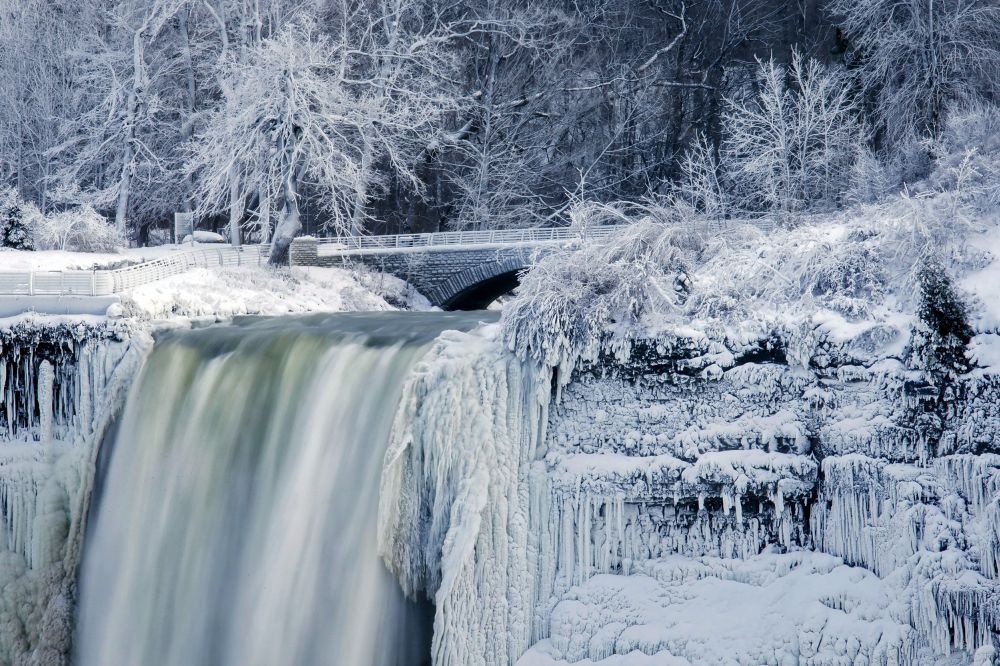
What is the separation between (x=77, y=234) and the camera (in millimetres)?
29750

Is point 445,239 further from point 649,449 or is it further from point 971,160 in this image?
point 649,449

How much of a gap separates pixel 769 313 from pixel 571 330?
8.99 ft

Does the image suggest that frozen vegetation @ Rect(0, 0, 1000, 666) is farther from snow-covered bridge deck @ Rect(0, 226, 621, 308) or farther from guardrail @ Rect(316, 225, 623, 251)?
guardrail @ Rect(316, 225, 623, 251)

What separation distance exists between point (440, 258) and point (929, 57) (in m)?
13.9

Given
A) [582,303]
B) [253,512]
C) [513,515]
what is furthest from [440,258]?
[513,515]

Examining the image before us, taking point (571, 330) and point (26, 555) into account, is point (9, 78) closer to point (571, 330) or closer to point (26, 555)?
point (26, 555)

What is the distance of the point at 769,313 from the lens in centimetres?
1434

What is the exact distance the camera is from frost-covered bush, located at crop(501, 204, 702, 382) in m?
14.5

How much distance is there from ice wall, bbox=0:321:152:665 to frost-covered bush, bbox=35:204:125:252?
40.4 feet

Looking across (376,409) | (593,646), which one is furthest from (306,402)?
(593,646)

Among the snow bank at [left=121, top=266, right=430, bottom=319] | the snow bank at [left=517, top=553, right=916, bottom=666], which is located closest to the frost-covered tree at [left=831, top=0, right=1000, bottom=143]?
the snow bank at [left=121, top=266, right=430, bottom=319]

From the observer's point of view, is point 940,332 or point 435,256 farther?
point 435,256

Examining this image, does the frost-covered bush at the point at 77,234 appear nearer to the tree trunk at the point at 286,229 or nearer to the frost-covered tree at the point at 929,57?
the tree trunk at the point at 286,229

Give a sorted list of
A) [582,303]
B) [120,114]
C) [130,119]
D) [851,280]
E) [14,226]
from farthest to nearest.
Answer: [120,114] < [130,119] < [14,226] < [582,303] < [851,280]
